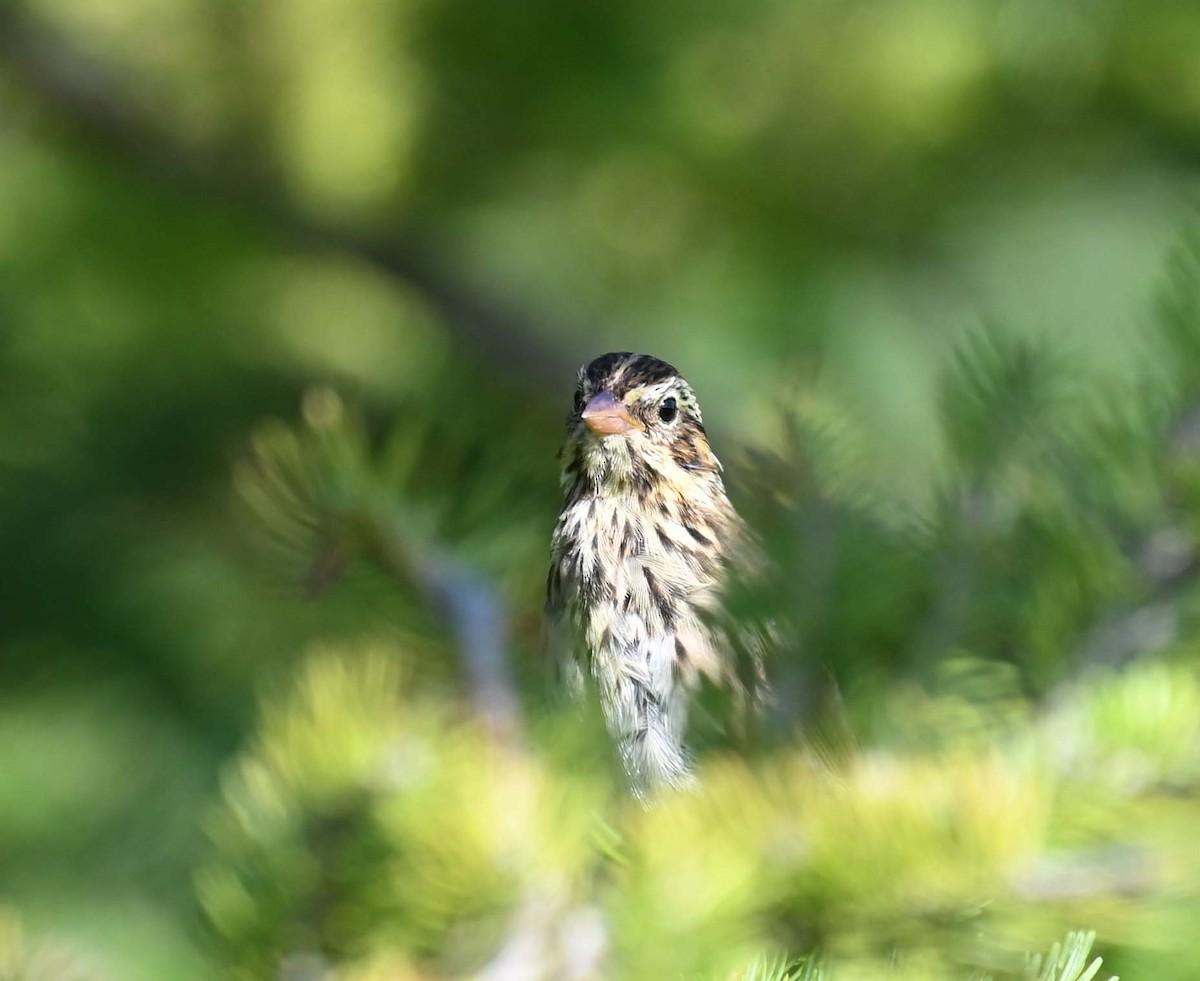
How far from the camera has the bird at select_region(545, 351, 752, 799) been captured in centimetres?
212

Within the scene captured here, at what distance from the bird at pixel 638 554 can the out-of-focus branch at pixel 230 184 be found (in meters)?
1.10

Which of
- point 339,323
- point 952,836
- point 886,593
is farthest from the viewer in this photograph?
point 339,323

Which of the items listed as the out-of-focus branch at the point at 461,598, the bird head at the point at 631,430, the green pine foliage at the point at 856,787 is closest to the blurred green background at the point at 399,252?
the bird head at the point at 631,430

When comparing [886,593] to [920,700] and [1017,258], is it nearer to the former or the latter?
[920,700]

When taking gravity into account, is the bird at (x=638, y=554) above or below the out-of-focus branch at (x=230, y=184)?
below

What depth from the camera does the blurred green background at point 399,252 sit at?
329 centimetres

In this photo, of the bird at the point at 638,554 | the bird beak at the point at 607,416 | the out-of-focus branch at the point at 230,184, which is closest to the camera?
the bird at the point at 638,554

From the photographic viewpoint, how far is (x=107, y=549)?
12.9ft

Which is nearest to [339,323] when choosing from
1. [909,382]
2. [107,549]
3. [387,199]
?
[387,199]

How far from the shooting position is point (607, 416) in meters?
2.62

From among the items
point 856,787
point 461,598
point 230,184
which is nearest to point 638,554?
point 461,598

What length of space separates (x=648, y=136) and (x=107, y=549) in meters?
1.71

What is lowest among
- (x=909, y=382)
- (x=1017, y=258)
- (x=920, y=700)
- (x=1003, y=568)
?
(x=920, y=700)

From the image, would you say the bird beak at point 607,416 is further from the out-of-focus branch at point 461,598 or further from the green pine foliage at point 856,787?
the green pine foliage at point 856,787
